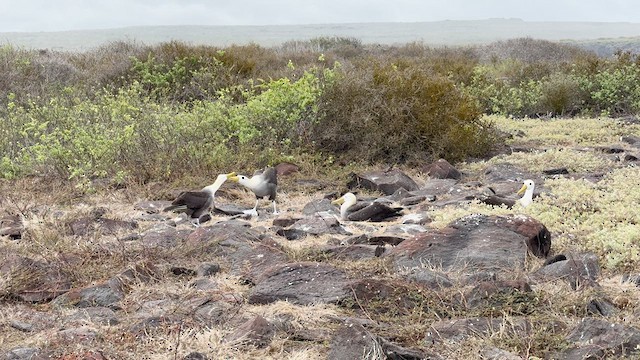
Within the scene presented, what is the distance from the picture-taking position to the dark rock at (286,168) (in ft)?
29.8

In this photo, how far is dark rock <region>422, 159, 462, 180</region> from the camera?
914 centimetres

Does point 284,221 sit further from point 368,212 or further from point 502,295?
point 502,295

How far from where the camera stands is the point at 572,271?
4.83 m

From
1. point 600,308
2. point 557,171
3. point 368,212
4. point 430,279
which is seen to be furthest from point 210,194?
point 557,171

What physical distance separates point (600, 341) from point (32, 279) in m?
3.47

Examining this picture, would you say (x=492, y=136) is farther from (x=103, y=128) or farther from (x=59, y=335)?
(x=59, y=335)

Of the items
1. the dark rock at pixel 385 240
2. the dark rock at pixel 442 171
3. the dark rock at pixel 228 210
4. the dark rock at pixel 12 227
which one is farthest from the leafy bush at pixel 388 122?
the dark rock at pixel 12 227

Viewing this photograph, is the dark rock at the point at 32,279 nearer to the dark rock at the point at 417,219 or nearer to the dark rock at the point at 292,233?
the dark rock at the point at 292,233

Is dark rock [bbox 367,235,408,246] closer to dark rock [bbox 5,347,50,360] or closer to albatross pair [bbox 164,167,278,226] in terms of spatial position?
albatross pair [bbox 164,167,278,226]

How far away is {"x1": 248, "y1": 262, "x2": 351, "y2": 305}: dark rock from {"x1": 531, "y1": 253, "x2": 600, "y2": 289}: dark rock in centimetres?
131

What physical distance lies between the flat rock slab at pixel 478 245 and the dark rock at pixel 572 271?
176 millimetres

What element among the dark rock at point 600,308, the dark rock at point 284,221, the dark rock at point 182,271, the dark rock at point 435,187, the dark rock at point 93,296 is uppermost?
the dark rock at point 600,308

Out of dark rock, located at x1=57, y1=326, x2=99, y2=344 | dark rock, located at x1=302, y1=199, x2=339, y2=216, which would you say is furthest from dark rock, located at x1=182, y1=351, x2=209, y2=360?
dark rock, located at x1=302, y1=199, x2=339, y2=216

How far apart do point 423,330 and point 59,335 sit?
6.35 feet
